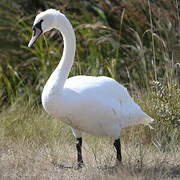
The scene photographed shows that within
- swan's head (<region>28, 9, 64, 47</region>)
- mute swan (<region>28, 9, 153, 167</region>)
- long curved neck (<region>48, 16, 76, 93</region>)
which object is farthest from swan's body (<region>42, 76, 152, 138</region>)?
swan's head (<region>28, 9, 64, 47</region>)

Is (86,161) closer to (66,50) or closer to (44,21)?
(66,50)

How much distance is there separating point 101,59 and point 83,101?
4002mm

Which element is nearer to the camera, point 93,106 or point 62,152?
point 93,106

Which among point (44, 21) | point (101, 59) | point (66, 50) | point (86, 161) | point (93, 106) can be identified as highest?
point (44, 21)

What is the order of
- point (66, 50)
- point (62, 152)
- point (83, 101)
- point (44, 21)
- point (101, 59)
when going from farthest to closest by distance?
point (101, 59) → point (62, 152) → point (66, 50) → point (44, 21) → point (83, 101)

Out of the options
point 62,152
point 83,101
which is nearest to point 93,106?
point 83,101

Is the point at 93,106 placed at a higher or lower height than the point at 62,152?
higher

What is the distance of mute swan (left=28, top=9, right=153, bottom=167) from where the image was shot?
6012 millimetres

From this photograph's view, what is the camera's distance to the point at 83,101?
6.00 m

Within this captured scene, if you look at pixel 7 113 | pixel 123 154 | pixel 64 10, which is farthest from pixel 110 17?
pixel 123 154

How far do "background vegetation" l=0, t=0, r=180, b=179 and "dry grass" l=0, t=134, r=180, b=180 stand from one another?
0.18 m

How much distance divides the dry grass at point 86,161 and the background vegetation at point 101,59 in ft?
0.58

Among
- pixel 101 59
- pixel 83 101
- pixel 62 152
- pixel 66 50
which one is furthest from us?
pixel 101 59

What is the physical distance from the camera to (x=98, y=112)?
609 centimetres
